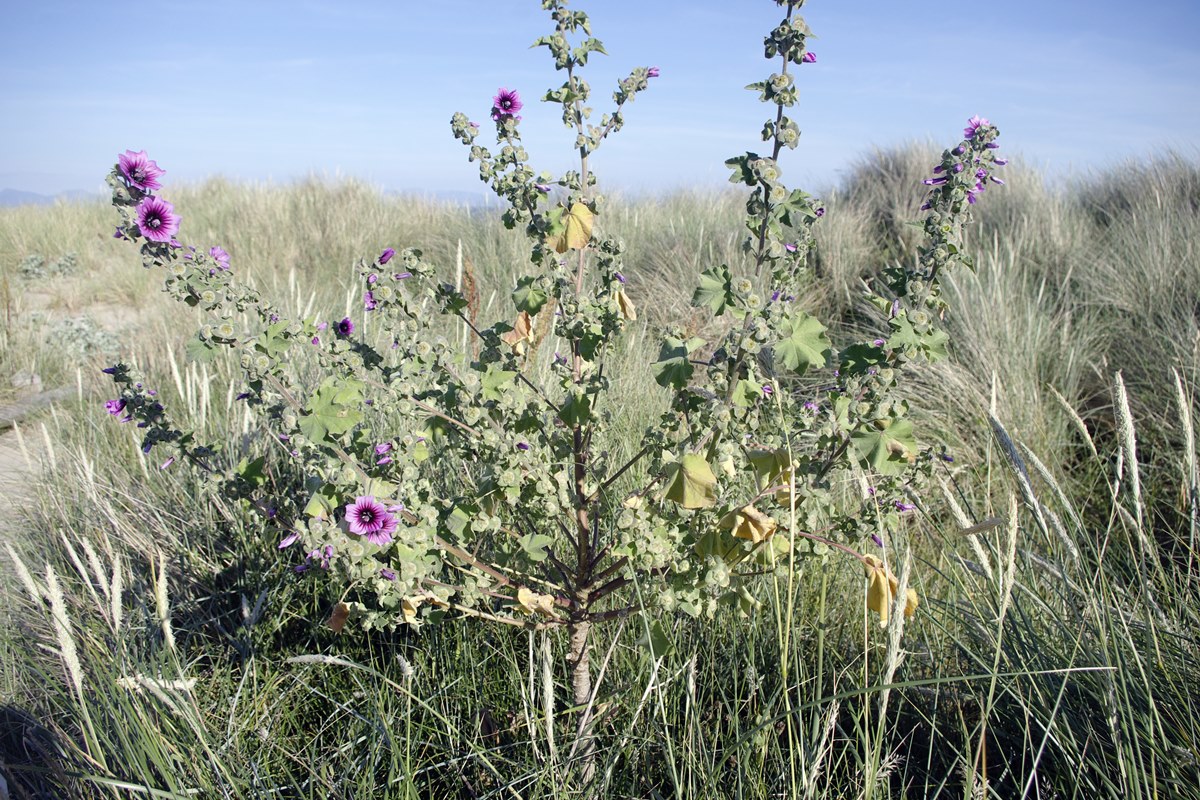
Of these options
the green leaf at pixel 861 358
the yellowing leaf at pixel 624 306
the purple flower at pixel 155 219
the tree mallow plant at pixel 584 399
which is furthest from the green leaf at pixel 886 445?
the purple flower at pixel 155 219

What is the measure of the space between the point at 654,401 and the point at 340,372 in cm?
211

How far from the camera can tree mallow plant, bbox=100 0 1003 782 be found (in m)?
1.28

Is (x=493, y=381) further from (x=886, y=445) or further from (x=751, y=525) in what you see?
(x=886, y=445)

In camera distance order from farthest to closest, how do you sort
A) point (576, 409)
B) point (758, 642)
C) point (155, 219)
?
point (758, 642) < point (576, 409) < point (155, 219)

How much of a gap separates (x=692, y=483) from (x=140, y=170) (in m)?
1.10

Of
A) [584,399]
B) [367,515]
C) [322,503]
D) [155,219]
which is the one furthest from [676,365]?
[155,219]

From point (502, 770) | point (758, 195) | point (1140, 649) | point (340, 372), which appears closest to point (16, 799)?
point (502, 770)

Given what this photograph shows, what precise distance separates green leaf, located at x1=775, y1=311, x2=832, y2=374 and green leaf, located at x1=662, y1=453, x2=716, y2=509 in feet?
0.68

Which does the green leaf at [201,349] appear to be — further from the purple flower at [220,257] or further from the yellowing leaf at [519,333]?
the yellowing leaf at [519,333]

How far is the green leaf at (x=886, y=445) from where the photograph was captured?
1.25m

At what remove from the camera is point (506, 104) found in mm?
1518

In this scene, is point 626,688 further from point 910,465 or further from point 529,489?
point 910,465

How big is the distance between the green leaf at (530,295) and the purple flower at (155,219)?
61 centimetres

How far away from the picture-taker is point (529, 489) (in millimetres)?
1579
